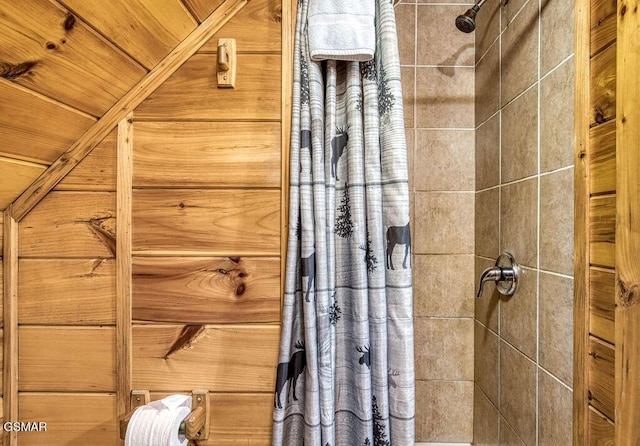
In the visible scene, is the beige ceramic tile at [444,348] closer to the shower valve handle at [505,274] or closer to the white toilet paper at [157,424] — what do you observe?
the shower valve handle at [505,274]

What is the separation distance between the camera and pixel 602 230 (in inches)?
24.2

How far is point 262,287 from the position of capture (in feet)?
2.91

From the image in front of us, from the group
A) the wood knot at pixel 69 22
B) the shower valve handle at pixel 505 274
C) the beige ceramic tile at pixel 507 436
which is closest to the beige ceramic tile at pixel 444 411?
the beige ceramic tile at pixel 507 436

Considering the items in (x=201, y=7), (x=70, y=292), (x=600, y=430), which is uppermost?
(x=201, y=7)

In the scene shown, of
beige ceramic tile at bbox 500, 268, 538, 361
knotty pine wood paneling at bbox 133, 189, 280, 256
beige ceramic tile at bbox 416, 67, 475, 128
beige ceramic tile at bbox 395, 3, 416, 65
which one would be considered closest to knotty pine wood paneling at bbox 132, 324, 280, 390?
knotty pine wood paneling at bbox 133, 189, 280, 256

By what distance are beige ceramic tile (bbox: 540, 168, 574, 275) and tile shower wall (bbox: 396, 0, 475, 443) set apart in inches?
15.2

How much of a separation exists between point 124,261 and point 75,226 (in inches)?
6.9

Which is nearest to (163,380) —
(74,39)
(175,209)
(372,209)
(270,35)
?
(175,209)

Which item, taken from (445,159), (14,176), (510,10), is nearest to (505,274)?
(445,159)

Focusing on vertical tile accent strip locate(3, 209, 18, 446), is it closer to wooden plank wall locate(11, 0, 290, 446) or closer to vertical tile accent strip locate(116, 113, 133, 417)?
wooden plank wall locate(11, 0, 290, 446)

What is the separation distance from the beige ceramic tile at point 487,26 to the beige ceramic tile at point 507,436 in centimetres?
125

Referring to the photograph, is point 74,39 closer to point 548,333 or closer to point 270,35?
point 270,35

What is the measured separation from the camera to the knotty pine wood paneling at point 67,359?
2.87ft

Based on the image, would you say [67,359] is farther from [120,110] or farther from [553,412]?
[553,412]
